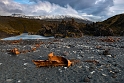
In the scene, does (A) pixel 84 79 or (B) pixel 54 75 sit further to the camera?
(B) pixel 54 75

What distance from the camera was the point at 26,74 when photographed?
12.6 meters

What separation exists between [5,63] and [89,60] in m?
6.33

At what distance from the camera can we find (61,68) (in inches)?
532

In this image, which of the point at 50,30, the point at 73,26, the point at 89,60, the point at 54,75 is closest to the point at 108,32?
the point at 73,26

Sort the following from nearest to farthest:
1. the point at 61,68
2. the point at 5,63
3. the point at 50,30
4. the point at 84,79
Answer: the point at 84,79 < the point at 61,68 < the point at 5,63 < the point at 50,30

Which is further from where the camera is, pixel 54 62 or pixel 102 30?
pixel 102 30

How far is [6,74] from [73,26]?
2236 inches

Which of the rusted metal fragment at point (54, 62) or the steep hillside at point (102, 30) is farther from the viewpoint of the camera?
the steep hillside at point (102, 30)

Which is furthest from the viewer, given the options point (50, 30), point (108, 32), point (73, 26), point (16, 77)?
point (50, 30)

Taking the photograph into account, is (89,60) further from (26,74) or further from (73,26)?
(73,26)

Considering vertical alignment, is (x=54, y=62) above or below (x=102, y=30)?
below

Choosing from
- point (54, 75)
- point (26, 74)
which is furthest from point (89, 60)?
point (26, 74)

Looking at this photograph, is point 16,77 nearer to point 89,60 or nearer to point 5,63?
point 5,63

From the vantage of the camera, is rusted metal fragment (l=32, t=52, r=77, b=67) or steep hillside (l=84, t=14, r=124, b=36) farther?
steep hillside (l=84, t=14, r=124, b=36)
